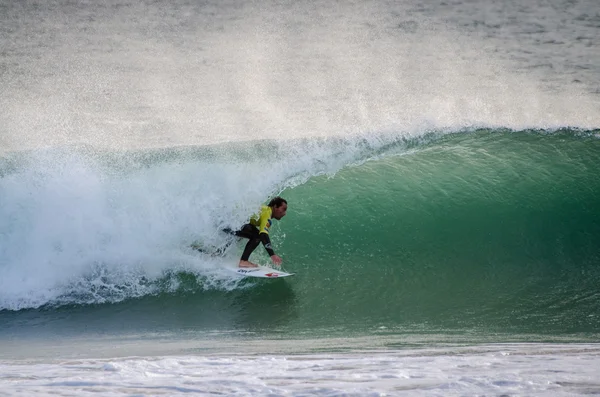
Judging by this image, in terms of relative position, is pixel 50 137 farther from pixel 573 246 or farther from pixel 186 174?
pixel 573 246

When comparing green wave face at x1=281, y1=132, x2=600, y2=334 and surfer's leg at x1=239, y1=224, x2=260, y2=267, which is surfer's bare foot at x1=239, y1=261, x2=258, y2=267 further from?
green wave face at x1=281, y1=132, x2=600, y2=334

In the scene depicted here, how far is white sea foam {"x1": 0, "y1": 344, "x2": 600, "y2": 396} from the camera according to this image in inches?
124

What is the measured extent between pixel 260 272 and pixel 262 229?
43 cm

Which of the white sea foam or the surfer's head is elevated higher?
the surfer's head

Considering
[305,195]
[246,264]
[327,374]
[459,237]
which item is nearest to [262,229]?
[246,264]

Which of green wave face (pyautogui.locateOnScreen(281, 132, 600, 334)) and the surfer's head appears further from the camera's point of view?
the surfer's head

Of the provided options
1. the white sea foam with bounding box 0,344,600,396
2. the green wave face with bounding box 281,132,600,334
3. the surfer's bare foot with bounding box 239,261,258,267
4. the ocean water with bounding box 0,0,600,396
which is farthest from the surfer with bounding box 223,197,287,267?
the white sea foam with bounding box 0,344,600,396

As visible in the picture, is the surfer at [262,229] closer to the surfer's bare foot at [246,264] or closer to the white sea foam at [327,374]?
the surfer's bare foot at [246,264]

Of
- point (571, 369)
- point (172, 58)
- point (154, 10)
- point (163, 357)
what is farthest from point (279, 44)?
point (571, 369)

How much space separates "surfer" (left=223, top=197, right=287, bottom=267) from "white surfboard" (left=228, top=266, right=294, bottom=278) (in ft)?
0.19

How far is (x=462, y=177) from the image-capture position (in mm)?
7848

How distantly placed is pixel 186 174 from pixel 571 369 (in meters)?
5.05

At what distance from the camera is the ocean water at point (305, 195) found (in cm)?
408

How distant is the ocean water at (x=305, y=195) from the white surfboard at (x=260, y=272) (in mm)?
101
